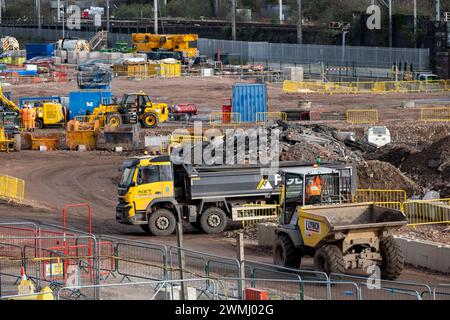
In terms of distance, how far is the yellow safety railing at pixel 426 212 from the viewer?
86.7ft

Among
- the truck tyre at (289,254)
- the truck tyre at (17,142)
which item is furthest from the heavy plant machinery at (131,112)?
the truck tyre at (289,254)

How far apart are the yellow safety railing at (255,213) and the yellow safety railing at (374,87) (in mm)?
39457

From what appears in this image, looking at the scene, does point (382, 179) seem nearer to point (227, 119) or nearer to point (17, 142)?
point (17, 142)

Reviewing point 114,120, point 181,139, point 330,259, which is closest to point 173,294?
point 330,259

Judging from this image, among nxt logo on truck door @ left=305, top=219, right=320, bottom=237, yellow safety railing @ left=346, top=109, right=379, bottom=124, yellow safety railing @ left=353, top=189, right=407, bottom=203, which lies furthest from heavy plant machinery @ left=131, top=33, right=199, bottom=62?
nxt logo on truck door @ left=305, top=219, right=320, bottom=237

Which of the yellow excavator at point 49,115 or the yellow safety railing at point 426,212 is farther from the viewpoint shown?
the yellow excavator at point 49,115

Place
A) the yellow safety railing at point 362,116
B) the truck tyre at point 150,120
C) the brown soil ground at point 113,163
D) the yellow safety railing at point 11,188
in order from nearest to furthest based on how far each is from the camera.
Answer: the brown soil ground at point 113,163
the yellow safety railing at point 11,188
the truck tyre at point 150,120
the yellow safety railing at point 362,116

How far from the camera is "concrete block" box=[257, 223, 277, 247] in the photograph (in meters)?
26.2

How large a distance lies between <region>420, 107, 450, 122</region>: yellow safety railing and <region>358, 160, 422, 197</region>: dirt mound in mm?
20326

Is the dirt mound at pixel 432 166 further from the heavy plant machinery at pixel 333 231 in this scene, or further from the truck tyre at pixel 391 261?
the truck tyre at pixel 391 261

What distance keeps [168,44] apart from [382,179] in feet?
204

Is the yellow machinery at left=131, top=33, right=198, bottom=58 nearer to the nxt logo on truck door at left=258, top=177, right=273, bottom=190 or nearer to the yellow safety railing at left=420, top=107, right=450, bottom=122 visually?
the yellow safety railing at left=420, top=107, right=450, bottom=122

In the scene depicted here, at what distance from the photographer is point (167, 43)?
92.4m
